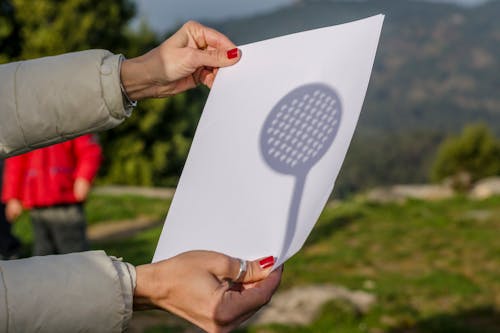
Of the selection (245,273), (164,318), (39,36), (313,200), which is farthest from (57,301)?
(39,36)

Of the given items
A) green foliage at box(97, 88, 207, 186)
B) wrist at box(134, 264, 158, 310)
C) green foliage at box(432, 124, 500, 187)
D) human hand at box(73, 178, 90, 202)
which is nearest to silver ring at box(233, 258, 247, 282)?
wrist at box(134, 264, 158, 310)

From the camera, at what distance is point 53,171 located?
437 cm

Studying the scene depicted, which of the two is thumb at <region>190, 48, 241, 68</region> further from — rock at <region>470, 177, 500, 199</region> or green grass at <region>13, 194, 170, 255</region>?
rock at <region>470, 177, 500, 199</region>

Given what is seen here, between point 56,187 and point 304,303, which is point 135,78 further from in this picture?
point 304,303

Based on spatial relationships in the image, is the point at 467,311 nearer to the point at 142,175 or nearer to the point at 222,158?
the point at 222,158

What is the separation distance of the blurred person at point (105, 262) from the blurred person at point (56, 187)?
275 centimetres

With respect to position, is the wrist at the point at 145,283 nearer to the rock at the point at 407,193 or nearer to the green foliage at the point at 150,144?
the rock at the point at 407,193

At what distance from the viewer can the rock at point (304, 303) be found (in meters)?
4.80

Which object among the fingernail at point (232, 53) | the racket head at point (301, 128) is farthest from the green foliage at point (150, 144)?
the racket head at point (301, 128)

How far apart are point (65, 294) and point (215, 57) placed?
0.63 meters

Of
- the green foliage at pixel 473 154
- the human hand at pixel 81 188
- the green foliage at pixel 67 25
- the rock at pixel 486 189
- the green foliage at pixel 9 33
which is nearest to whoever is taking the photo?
the human hand at pixel 81 188

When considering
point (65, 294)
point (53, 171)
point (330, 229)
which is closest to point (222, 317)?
point (65, 294)

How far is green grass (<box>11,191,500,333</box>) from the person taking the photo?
499 centimetres

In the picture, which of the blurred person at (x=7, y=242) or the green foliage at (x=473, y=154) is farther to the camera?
the green foliage at (x=473, y=154)
